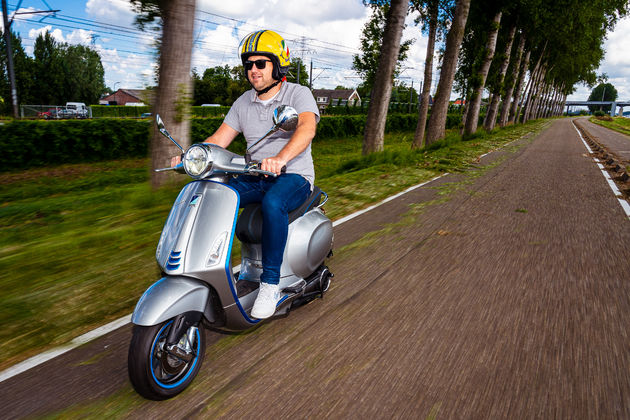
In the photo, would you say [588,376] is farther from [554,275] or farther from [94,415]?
[94,415]

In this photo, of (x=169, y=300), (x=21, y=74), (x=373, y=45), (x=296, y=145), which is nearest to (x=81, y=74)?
(x=21, y=74)

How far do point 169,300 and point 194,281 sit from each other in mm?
213

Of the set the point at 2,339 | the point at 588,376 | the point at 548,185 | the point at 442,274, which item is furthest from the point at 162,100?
the point at 548,185

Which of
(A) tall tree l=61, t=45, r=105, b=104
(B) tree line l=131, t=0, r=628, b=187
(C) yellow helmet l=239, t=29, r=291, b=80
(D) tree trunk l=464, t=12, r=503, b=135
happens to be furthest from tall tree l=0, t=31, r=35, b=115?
(C) yellow helmet l=239, t=29, r=291, b=80

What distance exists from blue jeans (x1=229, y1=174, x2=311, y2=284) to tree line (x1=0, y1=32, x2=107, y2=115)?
73.2 metres

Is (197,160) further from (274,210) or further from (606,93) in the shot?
(606,93)

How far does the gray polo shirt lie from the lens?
2990 mm

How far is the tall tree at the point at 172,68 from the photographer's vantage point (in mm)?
5309

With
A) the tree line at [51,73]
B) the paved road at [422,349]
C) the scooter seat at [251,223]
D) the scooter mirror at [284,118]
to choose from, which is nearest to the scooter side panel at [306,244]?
the scooter seat at [251,223]

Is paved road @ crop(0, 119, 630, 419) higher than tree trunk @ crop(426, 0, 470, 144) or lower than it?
lower

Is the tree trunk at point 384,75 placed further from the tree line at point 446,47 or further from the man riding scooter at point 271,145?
the man riding scooter at point 271,145

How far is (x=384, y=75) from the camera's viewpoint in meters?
11.0

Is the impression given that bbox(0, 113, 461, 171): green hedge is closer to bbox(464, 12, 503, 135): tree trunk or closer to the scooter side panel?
the scooter side panel

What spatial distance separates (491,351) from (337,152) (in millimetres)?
20681
